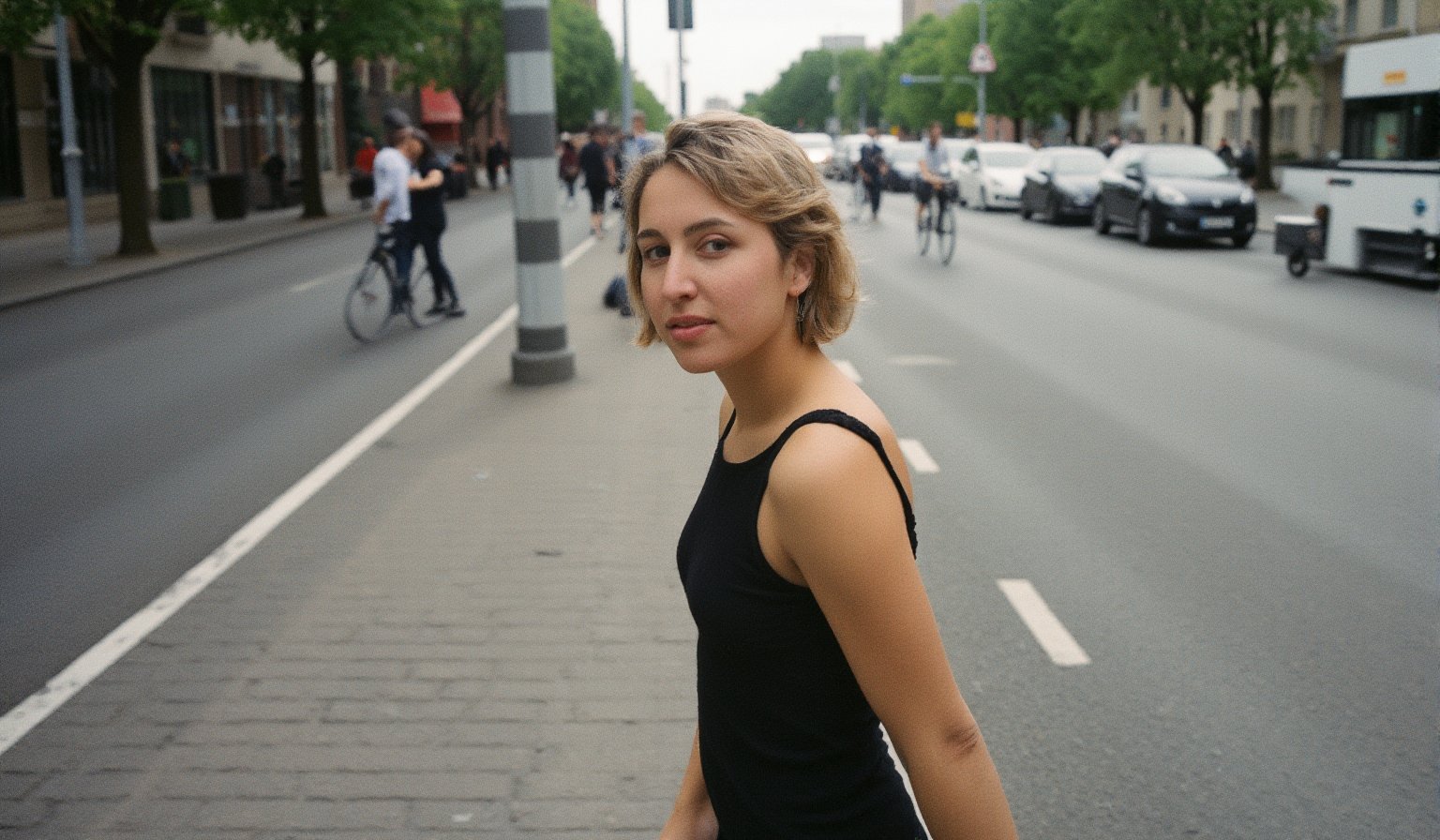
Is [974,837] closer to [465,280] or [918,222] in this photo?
[465,280]

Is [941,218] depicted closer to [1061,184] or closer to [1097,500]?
[1061,184]

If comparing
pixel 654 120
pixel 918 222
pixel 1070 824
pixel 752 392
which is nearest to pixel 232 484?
pixel 1070 824

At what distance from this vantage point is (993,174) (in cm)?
3519

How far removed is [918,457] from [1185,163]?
18019 millimetres

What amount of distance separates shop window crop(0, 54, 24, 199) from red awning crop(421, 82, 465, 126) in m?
43.0

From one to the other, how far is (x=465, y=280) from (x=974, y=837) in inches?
724

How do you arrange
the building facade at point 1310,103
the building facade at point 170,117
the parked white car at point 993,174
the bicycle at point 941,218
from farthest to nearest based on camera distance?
the building facade at point 1310,103
the parked white car at point 993,174
the building facade at point 170,117
the bicycle at point 941,218

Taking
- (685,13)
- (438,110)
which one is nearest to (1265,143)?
(685,13)

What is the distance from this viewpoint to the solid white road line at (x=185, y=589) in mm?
4324

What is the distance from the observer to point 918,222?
21.7 meters

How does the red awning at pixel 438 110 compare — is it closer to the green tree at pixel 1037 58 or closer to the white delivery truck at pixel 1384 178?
the green tree at pixel 1037 58

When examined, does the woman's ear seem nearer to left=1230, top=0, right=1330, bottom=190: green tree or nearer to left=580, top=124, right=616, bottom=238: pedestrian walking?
left=580, top=124, right=616, bottom=238: pedestrian walking

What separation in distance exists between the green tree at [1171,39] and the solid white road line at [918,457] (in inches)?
1347

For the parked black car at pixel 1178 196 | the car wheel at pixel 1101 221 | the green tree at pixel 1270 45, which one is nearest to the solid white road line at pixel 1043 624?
the parked black car at pixel 1178 196
